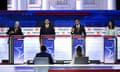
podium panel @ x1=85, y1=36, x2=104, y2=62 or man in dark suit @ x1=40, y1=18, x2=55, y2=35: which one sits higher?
man in dark suit @ x1=40, y1=18, x2=55, y2=35

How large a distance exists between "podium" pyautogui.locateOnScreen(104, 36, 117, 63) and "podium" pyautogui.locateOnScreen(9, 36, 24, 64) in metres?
2.15

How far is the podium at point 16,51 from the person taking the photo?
9323 mm

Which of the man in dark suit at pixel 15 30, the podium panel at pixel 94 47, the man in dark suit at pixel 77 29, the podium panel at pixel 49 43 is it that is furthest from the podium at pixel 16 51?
the podium panel at pixel 94 47

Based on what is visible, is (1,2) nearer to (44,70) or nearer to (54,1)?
(54,1)

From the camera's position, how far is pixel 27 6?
1366cm

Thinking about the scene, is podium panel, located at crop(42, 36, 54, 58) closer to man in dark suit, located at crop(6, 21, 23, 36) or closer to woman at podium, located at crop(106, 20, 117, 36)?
man in dark suit, located at crop(6, 21, 23, 36)

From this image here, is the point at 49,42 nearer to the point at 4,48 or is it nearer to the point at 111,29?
the point at 4,48

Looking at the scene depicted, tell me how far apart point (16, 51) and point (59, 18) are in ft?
8.38

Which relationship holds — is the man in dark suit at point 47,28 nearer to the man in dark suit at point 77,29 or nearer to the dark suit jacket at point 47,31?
the dark suit jacket at point 47,31

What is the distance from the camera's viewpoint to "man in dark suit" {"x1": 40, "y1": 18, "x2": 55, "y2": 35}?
11.2m

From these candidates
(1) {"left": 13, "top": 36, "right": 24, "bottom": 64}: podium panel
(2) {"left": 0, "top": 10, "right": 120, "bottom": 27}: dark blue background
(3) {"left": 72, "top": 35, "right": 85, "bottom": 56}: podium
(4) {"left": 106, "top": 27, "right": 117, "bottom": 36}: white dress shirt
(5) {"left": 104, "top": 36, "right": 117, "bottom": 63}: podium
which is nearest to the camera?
(1) {"left": 13, "top": 36, "right": 24, "bottom": 64}: podium panel

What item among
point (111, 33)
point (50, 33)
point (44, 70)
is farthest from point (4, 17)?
point (44, 70)

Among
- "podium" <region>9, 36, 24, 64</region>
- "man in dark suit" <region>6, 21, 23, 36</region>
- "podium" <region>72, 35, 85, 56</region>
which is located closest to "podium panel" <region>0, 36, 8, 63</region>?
"man in dark suit" <region>6, 21, 23, 36</region>

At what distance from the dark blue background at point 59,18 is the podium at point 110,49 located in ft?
4.80
